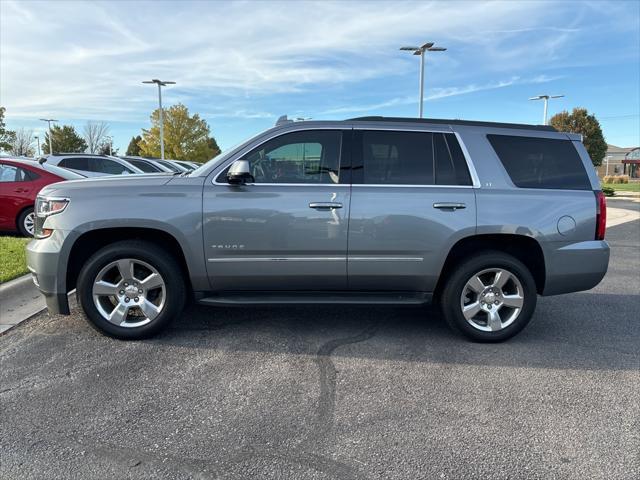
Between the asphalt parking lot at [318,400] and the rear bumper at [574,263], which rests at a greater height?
the rear bumper at [574,263]

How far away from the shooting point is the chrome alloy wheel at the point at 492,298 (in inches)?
160

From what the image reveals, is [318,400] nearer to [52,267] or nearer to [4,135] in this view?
[52,267]

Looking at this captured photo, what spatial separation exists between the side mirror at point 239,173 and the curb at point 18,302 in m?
2.55

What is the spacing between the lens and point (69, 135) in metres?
59.7

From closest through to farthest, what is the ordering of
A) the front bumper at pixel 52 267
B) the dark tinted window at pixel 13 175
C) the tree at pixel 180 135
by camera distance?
the front bumper at pixel 52 267, the dark tinted window at pixel 13 175, the tree at pixel 180 135

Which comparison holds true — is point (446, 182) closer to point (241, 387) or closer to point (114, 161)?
point (241, 387)

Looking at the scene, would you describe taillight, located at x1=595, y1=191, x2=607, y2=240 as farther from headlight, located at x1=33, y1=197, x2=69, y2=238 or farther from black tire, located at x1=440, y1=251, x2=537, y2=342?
headlight, located at x1=33, y1=197, x2=69, y2=238

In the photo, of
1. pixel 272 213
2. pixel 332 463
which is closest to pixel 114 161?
pixel 272 213

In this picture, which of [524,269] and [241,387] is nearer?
[241,387]

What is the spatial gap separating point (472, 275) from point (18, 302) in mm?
4629

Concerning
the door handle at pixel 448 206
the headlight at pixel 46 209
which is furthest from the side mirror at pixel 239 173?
the door handle at pixel 448 206

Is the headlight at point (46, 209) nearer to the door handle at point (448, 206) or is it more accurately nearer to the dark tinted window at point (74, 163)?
the door handle at point (448, 206)

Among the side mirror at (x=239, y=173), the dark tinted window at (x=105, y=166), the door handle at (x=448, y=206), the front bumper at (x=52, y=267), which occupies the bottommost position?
the front bumper at (x=52, y=267)

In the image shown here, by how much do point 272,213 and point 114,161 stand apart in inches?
405
